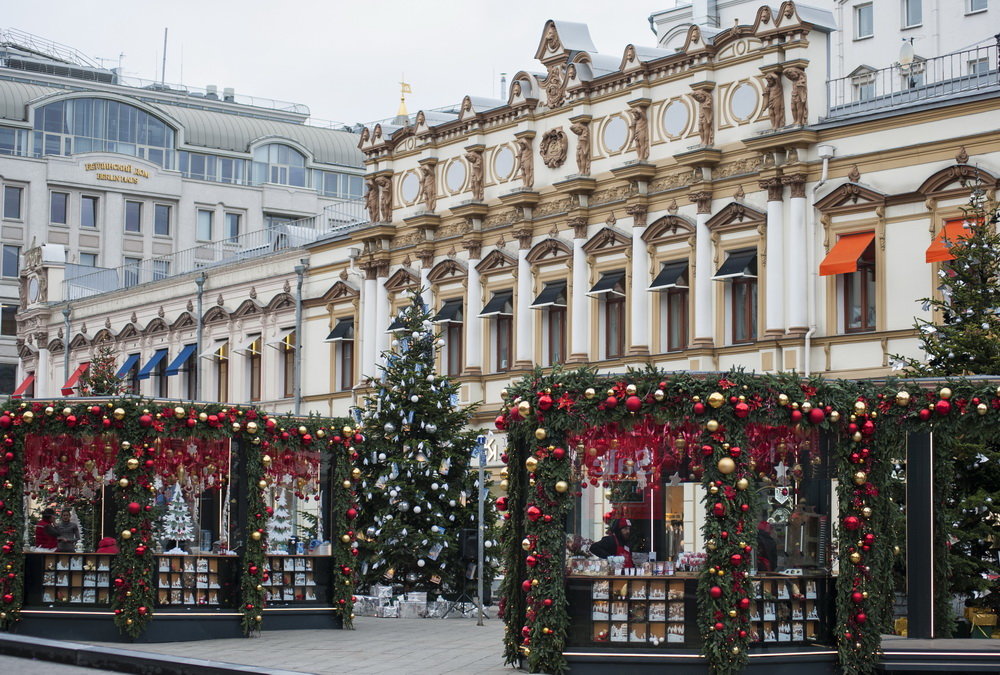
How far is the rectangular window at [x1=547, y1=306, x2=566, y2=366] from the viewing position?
4153cm

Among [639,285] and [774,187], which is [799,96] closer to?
[774,187]

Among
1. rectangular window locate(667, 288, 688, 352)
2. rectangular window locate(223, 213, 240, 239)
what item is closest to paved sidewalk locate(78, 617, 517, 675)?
rectangular window locate(667, 288, 688, 352)

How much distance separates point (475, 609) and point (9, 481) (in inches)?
399

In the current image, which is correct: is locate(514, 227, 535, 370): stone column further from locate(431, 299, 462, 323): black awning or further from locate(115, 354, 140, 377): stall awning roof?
locate(115, 354, 140, 377): stall awning roof

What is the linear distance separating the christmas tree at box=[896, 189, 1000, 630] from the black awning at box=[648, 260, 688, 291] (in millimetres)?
12554

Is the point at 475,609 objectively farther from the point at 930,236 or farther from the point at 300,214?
the point at 300,214

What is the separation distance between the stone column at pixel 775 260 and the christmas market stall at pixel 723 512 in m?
15.9

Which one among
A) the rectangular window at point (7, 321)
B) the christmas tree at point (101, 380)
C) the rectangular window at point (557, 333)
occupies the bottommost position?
the christmas tree at point (101, 380)

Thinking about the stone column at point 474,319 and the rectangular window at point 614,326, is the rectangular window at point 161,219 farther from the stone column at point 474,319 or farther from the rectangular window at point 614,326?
the rectangular window at point 614,326

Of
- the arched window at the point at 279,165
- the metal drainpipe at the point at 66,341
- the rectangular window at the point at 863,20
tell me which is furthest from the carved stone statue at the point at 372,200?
the arched window at the point at 279,165

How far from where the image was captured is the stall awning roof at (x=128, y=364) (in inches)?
2342

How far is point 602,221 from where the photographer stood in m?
40.2

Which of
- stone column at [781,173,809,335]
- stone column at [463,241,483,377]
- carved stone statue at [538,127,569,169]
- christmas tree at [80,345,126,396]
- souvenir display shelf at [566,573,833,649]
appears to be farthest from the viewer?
christmas tree at [80,345,126,396]

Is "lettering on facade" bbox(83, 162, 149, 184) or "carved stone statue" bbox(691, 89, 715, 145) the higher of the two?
"lettering on facade" bbox(83, 162, 149, 184)
